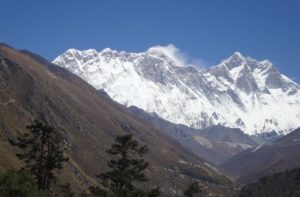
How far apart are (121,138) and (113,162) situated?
2.74 metres

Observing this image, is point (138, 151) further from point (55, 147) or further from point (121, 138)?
point (55, 147)

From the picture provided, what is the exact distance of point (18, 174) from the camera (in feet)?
244

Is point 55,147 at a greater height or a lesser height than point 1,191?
greater

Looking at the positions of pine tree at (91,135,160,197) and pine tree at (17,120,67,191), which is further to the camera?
pine tree at (17,120,67,191)

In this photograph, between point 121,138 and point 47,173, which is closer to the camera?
point 121,138

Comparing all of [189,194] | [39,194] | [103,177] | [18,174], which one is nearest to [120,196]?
[103,177]

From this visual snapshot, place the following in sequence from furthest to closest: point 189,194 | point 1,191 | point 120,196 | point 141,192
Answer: point 189,194, point 1,191, point 141,192, point 120,196

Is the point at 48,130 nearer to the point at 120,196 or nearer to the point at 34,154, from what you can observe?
the point at 34,154

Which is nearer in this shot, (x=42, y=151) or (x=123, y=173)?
(x=123, y=173)

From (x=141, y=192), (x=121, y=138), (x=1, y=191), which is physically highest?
(x=121, y=138)

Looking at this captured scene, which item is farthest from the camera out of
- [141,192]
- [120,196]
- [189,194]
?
[189,194]

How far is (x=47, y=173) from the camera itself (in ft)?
232

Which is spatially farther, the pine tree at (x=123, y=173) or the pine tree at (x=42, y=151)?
the pine tree at (x=42, y=151)

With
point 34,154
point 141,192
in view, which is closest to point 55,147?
point 34,154
